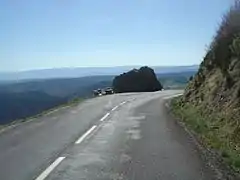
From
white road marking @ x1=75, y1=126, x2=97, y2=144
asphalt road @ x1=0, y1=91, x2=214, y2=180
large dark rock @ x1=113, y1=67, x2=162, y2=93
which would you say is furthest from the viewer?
large dark rock @ x1=113, y1=67, x2=162, y2=93

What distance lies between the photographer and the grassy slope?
31.7 feet

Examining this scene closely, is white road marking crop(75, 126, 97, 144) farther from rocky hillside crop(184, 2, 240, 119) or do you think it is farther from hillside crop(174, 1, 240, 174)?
rocky hillside crop(184, 2, 240, 119)

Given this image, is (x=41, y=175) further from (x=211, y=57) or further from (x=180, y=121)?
(x=211, y=57)

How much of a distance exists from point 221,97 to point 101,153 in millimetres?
7777

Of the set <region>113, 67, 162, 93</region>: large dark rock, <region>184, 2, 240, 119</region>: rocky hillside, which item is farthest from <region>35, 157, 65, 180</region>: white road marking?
<region>113, 67, 162, 93</region>: large dark rock

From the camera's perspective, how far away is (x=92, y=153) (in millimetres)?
10562

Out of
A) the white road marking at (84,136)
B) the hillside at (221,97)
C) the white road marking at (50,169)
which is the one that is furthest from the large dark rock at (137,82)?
the white road marking at (50,169)

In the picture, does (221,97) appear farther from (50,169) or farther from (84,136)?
(50,169)

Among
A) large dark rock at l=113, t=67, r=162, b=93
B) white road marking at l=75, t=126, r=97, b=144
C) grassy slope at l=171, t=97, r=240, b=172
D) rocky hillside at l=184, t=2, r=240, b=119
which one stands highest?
rocky hillside at l=184, t=2, r=240, b=119

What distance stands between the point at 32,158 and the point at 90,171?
6.79ft

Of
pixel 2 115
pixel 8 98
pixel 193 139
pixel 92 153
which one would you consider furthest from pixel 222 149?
pixel 8 98

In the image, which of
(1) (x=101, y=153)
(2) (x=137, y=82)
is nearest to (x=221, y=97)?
(1) (x=101, y=153)

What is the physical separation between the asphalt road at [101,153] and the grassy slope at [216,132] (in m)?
0.51

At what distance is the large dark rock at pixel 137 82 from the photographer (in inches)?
2515
